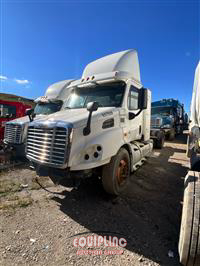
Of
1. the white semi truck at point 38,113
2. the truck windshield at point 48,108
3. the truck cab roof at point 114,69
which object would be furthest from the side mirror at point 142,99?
the truck windshield at point 48,108

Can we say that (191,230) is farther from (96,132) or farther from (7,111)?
(7,111)

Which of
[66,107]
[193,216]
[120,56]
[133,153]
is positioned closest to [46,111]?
[66,107]

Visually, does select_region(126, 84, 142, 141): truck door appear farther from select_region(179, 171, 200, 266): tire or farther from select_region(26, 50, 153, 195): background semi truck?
select_region(179, 171, 200, 266): tire

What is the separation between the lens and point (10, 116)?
8.83 metres

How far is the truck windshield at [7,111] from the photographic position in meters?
8.67

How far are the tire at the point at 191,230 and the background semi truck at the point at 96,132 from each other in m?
1.52

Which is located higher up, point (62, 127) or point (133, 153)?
point (62, 127)

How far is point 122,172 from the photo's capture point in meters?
3.85

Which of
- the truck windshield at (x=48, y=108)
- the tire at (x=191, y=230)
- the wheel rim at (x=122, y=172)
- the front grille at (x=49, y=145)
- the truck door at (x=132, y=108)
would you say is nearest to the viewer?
the tire at (x=191, y=230)

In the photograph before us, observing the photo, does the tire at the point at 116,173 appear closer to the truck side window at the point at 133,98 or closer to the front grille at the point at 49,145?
the front grille at the point at 49,145

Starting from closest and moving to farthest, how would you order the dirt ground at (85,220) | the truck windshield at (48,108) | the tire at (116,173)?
the dirt ground at (85,220) → the tire at (116,173) → the truck windshield at (48,108)

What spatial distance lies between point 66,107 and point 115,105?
4.62 feet

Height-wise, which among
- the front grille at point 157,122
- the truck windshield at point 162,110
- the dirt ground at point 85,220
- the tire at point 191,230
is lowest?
the dirt ground at point 85,220

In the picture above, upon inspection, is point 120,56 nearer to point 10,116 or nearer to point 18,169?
point 18,169
